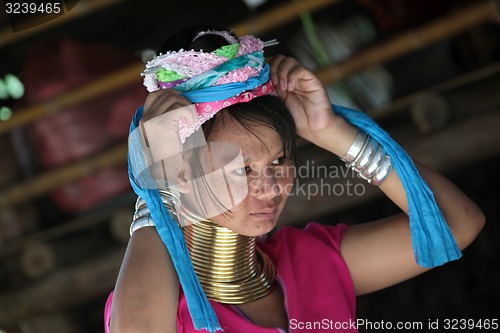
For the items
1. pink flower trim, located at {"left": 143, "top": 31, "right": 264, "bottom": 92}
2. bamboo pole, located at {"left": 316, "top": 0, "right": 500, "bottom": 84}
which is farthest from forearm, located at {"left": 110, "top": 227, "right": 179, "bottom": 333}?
bamboo pole, located at {"left": 316, "top": 0, "right": 500, "bottom": 84}

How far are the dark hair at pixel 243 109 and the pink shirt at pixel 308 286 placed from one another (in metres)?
0.32

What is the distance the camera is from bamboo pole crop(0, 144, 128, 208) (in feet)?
10.3

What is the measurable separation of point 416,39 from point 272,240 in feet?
3.77

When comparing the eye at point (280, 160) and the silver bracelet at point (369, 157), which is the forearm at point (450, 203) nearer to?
the silver bracelet at point (369, 157)

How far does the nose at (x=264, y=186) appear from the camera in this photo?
1.92 m

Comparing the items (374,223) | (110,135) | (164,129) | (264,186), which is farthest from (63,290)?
(164,129)

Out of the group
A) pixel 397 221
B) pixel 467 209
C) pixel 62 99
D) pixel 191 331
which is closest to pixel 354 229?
pixel 397 221

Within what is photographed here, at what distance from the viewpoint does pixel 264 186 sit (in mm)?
1926

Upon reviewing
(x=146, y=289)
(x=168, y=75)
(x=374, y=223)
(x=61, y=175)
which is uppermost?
(x=168, y=75)

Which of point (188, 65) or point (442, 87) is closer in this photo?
point (188, 65)

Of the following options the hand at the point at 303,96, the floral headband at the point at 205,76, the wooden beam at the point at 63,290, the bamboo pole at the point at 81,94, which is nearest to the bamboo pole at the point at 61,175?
the bamboo pole at the point at 81,94

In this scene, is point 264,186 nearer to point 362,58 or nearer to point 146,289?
point 146,289

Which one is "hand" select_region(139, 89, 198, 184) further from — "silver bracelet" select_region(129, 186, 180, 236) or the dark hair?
the dark hair

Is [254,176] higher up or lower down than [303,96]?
lower down
